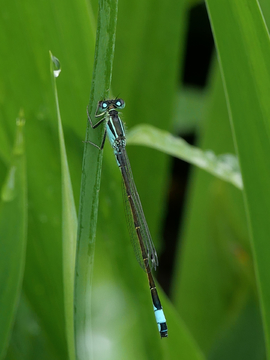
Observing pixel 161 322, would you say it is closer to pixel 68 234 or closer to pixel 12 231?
pixel 68 234

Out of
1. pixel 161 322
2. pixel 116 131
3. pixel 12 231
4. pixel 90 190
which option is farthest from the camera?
pixel 116 131

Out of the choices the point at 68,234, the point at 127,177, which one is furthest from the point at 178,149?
the point at 68,234

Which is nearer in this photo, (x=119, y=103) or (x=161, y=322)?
(x=161, y=322)

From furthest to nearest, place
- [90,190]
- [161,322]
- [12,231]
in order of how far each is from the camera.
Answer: [161,322] → [12,231] → [90,190]

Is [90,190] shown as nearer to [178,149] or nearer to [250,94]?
[250,94]

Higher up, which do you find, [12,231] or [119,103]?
[119,103]

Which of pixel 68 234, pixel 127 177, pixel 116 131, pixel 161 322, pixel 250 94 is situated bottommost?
pixel 161 322

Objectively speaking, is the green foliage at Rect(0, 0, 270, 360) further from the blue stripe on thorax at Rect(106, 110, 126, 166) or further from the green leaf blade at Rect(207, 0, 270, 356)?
the blue stripe on thorax at Rect(106, 110, 126, 166)

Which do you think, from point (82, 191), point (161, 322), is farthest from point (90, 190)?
point (161, 322)

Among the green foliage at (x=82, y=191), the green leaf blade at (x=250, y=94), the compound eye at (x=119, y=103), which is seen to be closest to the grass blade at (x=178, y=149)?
the green foliage at (x=82, y=191)

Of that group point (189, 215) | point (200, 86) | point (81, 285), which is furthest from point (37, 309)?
point (200, 86)

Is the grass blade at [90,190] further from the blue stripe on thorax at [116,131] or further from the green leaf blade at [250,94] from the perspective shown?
the blue stripe on thorax at [116,131]
